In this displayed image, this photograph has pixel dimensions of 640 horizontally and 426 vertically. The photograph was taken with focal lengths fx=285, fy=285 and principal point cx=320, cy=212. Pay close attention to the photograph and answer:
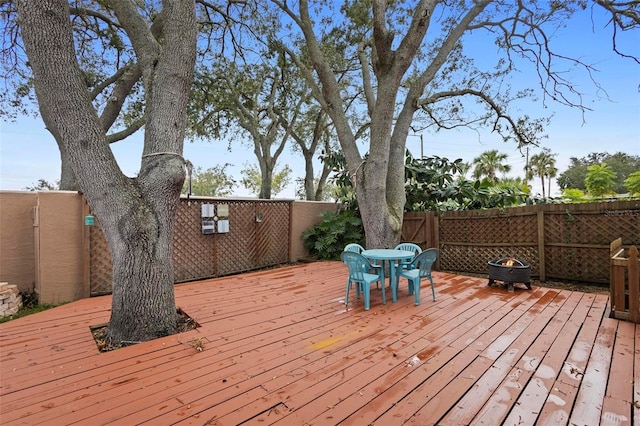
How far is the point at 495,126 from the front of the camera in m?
7.31

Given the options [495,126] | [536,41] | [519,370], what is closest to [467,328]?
[519,370]

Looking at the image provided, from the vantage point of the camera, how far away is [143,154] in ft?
9.91

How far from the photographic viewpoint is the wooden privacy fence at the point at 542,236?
4.95 metres

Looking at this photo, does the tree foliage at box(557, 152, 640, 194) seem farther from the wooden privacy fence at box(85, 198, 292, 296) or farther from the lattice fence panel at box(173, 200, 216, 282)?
the lattice fence panel at box(173, 200, 216, 282)

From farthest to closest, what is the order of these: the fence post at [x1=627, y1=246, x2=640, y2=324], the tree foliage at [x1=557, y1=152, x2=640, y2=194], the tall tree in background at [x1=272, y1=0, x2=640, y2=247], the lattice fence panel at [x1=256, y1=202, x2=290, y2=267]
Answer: the tree foliage at [x1=557, y1=152, x2=640, y2=194] → the lattice fence panel at [x1=256, y1=202, x2=290, y2=267] → the tall tree in background at [x1=272, y1=0, x2=640, y2=247] → the fence post at [x1=627, y1=246, x2=640, y2=324]

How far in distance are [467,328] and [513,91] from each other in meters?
6.47

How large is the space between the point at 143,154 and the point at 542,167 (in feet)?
107

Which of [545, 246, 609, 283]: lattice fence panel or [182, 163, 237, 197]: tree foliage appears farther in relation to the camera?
[182, 163, 237, 197]: tree foliage

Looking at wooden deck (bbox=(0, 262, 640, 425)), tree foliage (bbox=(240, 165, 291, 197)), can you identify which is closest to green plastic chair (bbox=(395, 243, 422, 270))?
wooden deck (bbox=(0, 262, 640, 425))

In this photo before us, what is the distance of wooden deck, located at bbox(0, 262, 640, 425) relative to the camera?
5.73ft

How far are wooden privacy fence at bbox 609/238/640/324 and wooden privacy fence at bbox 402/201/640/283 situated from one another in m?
2.11

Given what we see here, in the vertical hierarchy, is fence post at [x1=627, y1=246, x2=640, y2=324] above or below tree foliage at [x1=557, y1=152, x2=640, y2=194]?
below

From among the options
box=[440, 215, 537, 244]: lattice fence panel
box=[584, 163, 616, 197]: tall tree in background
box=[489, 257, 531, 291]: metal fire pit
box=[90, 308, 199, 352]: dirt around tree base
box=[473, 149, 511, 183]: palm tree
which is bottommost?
box=[90, 308, 199, 352]: dirt around tree base

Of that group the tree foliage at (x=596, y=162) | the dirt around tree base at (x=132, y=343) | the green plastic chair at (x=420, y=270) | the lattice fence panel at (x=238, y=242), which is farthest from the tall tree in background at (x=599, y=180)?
the dirt around tree base at (x=132, y=343)
